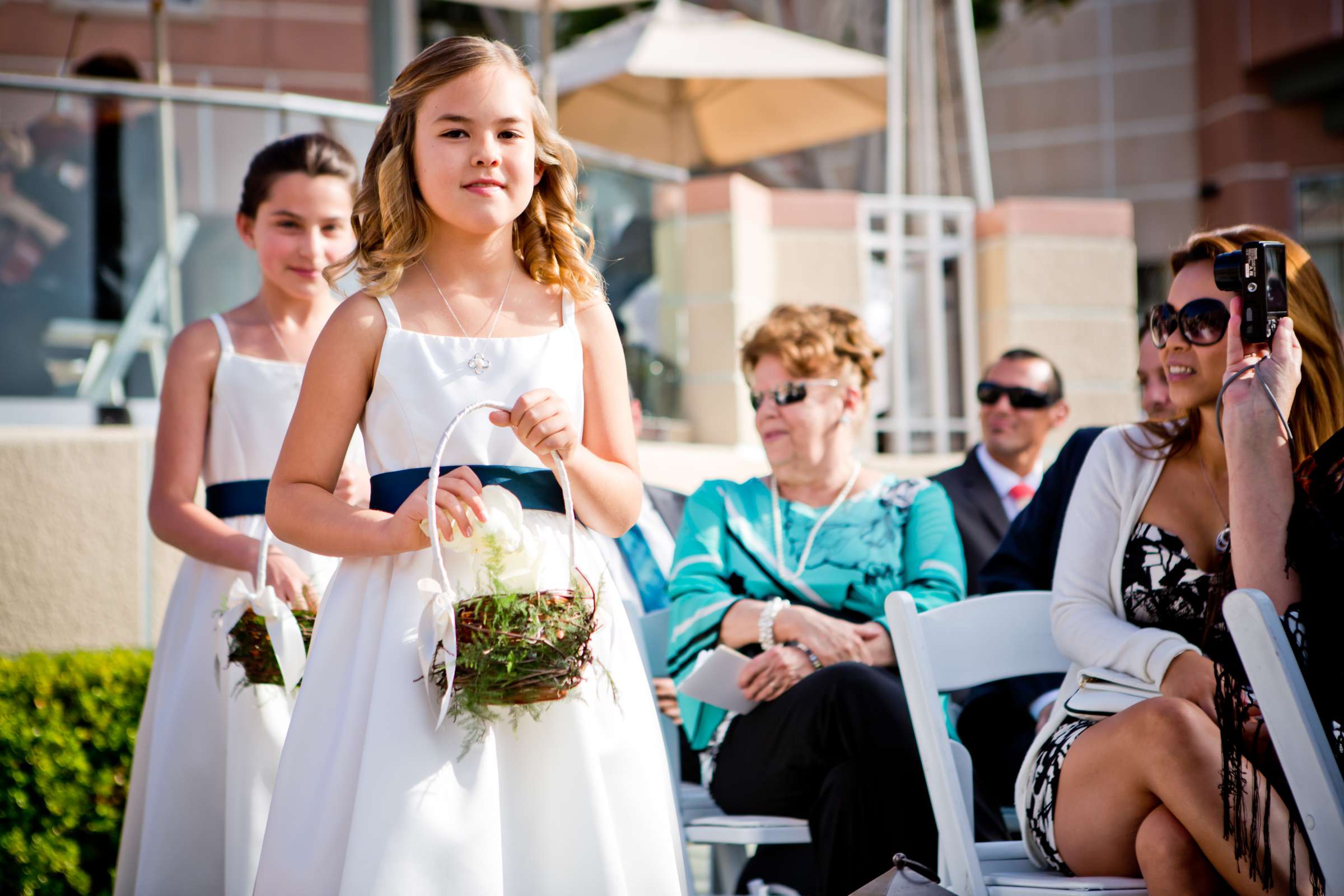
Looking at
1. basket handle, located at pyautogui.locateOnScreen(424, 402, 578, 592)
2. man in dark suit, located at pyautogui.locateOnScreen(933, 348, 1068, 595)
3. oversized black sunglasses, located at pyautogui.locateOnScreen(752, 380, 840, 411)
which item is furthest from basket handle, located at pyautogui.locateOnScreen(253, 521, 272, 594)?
man in dark suit, located at pyautogui.locateOnScreen(933, 348, 1068, 595)

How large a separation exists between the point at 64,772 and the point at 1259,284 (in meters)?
3.73

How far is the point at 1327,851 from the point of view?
2.22 meters

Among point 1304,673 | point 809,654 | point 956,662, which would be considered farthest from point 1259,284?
point 809,654

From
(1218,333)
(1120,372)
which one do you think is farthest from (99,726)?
(1120,372)

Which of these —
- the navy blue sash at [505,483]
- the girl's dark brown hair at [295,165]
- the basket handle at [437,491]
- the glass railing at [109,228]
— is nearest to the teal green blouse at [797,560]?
the girl's dark brown hair at [295,165]

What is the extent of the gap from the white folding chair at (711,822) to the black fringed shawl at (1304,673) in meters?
1.15

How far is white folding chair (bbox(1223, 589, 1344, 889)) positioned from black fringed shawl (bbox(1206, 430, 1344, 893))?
147mm

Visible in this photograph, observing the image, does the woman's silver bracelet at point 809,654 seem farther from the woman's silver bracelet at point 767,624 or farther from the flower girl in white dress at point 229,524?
the flower girl in white dress at point 229,524

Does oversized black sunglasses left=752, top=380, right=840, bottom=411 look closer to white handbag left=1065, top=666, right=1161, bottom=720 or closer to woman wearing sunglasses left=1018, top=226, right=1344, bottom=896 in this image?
woman wearing sunglasses left=1018, top=226, right=1344, bottom=896

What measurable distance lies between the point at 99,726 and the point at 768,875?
2.19m

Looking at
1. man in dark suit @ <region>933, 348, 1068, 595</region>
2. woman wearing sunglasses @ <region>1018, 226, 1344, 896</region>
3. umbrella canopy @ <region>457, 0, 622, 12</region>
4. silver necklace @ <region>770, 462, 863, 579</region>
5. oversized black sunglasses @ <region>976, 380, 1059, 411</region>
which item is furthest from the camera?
umbrella canopy @ <region>457, 0, 622, 12</region>

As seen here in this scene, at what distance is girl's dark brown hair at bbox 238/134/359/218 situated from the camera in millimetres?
3434

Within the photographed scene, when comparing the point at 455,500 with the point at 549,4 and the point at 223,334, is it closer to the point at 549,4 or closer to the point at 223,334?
the point at 223,334

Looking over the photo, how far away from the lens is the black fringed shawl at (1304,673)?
243 centimetres
